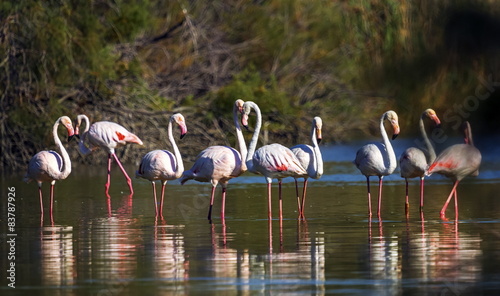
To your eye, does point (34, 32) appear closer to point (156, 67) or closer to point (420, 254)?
point (156, 67)

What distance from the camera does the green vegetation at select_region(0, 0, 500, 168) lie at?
17.1 meters

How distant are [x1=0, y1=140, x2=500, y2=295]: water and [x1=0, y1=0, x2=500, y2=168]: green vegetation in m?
1.79

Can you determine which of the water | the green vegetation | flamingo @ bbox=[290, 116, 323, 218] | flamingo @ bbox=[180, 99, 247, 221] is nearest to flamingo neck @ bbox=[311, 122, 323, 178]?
flamingo @ bbox=[290, 116, 323, 218]

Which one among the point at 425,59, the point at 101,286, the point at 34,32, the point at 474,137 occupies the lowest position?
the point at 101,286

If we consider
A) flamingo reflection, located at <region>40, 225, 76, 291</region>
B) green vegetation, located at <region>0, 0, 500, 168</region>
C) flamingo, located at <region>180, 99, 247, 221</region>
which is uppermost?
green vegetation, located at <region>0, 0, 500, 168</region>

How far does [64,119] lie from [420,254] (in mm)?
7730

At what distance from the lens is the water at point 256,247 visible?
5508 mm

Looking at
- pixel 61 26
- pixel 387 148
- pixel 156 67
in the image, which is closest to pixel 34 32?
pixel 61 26

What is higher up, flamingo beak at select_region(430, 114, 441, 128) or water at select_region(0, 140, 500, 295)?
flamingo beak at select_region(430, 114, 441, 128)

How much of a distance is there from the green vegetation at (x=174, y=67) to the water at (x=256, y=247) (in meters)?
1.79

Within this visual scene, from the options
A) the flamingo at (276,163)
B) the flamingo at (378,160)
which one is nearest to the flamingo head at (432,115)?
the flamingo at (276,163)

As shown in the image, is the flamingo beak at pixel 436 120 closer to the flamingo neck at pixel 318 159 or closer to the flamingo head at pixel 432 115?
the flamingo head at pixel 432 115

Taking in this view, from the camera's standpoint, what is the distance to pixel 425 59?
277 cm

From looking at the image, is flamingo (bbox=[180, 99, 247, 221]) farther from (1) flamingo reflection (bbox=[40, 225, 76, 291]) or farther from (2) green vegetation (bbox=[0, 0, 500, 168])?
(2) green vegetation (bbox=[0, 0, 500, 168])
